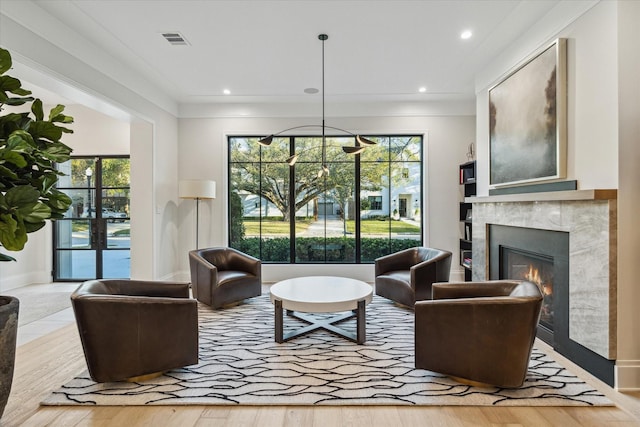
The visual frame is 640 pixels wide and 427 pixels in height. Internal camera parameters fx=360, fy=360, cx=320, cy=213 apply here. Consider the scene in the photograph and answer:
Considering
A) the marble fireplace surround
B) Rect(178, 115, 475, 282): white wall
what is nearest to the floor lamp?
Rect(178, 115, 475, 282): white wall

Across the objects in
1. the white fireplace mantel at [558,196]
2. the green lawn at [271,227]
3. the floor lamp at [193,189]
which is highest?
the floor lamp at [193,189]

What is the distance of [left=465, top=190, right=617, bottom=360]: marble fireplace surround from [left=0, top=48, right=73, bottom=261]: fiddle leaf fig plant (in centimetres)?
343

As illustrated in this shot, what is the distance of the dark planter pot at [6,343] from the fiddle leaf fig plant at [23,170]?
0.28 metres

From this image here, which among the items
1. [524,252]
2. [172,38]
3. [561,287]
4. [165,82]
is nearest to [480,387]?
[561,287]

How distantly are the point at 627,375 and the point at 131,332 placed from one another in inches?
133

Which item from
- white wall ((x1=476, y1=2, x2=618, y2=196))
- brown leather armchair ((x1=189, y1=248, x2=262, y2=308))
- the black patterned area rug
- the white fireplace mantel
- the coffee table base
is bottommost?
the black patterned area rug

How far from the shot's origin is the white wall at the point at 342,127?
580 cm

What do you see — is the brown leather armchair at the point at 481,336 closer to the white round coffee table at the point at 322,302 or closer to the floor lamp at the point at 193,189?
the white round coffee table at the point at 322,302

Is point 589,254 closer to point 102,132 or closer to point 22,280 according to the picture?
point 102,132

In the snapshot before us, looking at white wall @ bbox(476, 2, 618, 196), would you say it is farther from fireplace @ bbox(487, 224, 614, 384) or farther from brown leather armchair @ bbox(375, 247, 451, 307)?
brown leather armchair @ bbox(375, 247, 451, 307)

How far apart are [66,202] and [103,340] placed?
944 millimetres

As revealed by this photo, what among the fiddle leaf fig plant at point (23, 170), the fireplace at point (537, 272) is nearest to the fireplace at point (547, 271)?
the fireplace at point (537, 272)

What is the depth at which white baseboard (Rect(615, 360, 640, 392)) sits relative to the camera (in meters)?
2.46

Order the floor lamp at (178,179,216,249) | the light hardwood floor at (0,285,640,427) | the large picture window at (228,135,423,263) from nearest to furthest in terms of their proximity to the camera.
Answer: the light hardwood floor at (0,285,640,427) → the floor lamp at (178,179,216,249) → the large picture window at (228,135,423,263)
